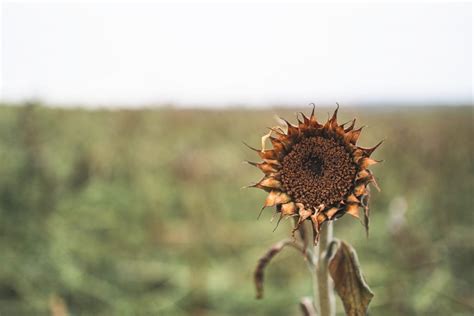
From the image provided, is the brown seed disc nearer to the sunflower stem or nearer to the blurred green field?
the sunflower stem

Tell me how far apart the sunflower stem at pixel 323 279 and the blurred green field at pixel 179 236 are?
1507mm

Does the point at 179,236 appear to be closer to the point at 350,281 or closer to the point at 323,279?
the point at 323,279

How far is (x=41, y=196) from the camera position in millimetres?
4504

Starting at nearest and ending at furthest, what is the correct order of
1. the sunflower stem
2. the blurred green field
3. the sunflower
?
the sunflower
the sunflower stem
the blurred green field

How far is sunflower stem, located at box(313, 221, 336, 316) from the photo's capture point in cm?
156

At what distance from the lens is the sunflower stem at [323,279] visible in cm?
156

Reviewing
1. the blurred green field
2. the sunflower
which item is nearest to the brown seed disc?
the sunflower

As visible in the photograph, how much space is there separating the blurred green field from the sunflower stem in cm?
151

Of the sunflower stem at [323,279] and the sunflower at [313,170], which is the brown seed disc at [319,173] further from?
the sunflower stem at [323,279]

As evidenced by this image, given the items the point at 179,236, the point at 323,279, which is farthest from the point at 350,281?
the point at 179,236

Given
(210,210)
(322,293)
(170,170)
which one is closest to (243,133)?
(170,170)

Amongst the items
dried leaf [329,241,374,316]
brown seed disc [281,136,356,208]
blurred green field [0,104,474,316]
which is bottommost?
blurred green field [0,104,474,316]

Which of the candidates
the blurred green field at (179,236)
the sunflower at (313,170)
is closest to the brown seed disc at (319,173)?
the sunflower at (313,170)

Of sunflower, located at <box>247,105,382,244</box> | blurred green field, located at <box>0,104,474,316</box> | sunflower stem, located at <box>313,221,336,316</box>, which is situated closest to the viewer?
sunflower, located at <box>247,105,382,244</box>
